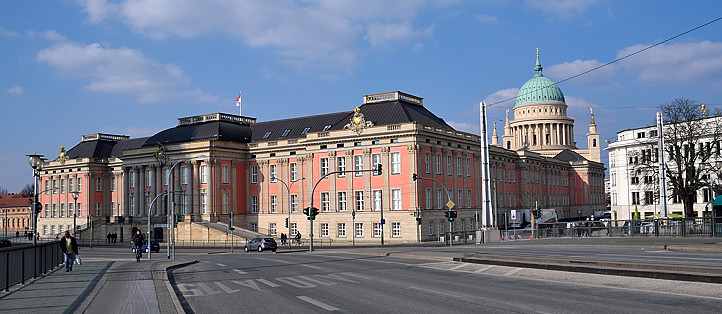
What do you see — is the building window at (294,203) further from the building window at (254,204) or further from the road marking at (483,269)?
the road marking at (483,269)

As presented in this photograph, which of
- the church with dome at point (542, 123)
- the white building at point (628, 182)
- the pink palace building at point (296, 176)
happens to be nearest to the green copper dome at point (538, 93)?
the church with dome at point (542, 123)

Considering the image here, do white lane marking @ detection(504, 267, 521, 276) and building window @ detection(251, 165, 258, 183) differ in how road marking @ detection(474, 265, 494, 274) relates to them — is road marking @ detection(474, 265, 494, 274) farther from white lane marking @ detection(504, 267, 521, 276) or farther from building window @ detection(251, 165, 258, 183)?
building window @ detection(251, 165, 258, 183)

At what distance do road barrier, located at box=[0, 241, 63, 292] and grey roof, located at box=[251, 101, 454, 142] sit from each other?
53076 mm

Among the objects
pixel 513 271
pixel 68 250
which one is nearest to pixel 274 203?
pixel 68 250

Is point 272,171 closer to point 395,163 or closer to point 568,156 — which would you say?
point 395,163

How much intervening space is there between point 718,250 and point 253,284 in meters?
21.0

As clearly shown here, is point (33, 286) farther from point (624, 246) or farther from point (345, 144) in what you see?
point (345, 144)

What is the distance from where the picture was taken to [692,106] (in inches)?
2392

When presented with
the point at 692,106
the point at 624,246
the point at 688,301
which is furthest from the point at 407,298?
the point at 692,106

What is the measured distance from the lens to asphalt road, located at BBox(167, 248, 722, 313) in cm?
1553

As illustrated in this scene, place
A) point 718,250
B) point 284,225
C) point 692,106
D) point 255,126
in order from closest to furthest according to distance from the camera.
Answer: point 718,250 → point 692,106 → point 284,225 → point 255,126

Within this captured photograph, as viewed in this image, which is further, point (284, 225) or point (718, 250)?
point (284, 225)

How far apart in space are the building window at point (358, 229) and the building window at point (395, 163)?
7289 millimetres

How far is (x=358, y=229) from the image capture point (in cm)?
8206
